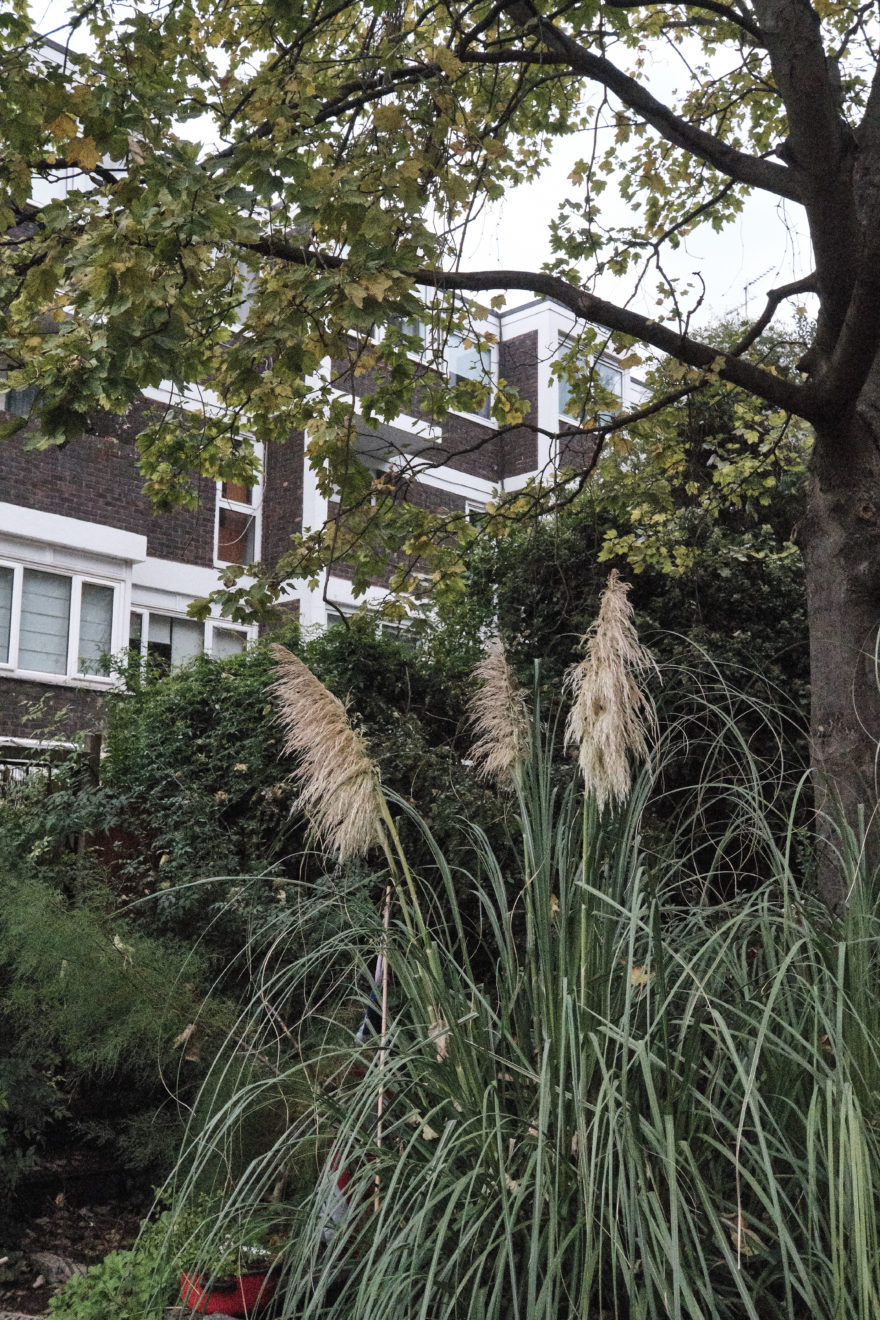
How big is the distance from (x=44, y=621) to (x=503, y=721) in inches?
550

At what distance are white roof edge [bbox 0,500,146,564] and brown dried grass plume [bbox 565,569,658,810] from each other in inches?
547

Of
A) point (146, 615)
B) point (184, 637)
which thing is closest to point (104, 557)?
point (146, 615)

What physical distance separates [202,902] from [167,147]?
409cm

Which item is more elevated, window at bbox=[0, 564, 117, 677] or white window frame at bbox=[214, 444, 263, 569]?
white window frame at bbox=[214, 444, 263, 569]

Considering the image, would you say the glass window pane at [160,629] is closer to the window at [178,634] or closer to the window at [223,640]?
the window at [178,634]

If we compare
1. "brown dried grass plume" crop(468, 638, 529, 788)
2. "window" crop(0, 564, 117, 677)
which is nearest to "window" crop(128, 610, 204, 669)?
"window" crop(0, 564, 117, 677)

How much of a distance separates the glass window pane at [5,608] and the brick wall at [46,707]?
0.46 m

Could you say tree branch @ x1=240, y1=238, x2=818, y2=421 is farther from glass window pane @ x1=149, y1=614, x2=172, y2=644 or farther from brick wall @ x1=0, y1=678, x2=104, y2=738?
glass window pane @ x1=149, y1=614, x2=172, y2=644

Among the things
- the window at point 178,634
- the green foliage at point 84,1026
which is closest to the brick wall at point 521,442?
the window at point 178,634

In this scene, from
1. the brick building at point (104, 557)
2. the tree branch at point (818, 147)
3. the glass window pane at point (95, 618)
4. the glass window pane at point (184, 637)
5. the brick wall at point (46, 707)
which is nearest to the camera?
the tree branch at point (818, 147)

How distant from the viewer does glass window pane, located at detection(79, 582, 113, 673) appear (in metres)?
16.5

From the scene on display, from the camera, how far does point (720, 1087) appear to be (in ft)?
8.84

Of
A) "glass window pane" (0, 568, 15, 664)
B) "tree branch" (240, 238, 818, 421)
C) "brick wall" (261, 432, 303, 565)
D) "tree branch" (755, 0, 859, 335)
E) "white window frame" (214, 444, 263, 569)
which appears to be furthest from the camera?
"brick wall" (261, 432, 303, 565)

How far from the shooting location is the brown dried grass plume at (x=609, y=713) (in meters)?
2.92
